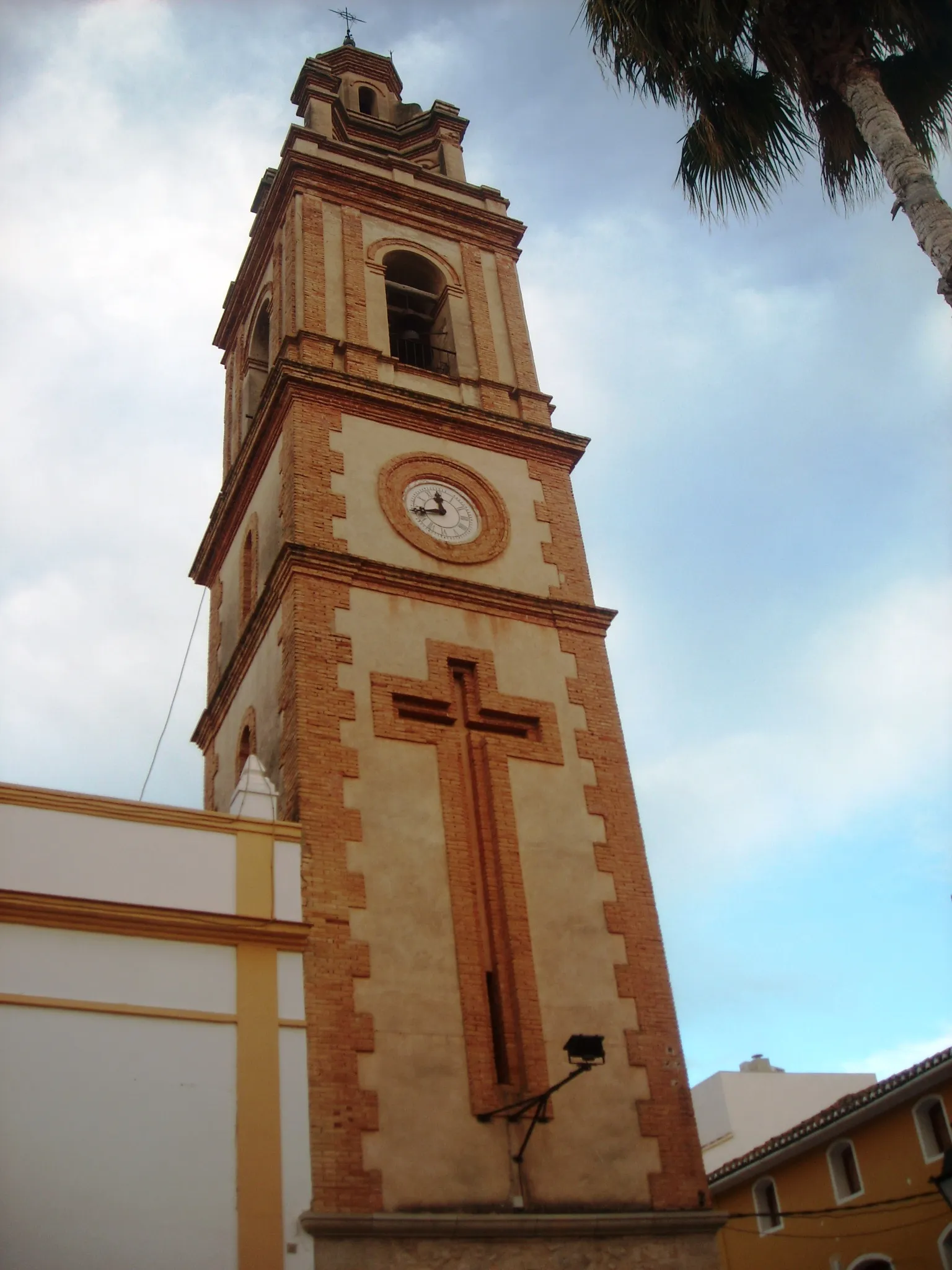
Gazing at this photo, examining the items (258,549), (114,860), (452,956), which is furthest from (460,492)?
(114,860)

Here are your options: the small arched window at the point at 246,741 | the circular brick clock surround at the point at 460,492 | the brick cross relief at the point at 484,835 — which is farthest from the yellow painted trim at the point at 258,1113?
the circular brick clock surround at the point at 460,492

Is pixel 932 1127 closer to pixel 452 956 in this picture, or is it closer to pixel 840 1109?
pixel 840 1109

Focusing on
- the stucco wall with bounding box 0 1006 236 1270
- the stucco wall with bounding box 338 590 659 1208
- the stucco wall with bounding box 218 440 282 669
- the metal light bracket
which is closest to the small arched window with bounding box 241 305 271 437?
the stucco wall with bounding box 218 440 282 669

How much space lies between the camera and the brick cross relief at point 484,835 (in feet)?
43.2

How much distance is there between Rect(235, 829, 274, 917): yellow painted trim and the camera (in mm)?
12820

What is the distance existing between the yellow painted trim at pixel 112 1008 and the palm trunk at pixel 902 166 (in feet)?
28.0

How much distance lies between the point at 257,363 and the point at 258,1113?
14.3 m

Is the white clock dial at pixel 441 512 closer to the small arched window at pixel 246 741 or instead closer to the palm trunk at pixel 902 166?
the small arched window at pixel 246 741

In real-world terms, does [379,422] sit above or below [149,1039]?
above

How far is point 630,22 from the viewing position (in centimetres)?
1186

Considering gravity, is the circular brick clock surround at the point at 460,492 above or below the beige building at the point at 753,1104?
above

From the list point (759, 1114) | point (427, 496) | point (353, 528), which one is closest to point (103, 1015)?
point (353, 528)

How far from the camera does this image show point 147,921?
12.2 metres

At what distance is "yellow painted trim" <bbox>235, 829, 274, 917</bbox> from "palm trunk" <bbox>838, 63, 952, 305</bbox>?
7.98 m
